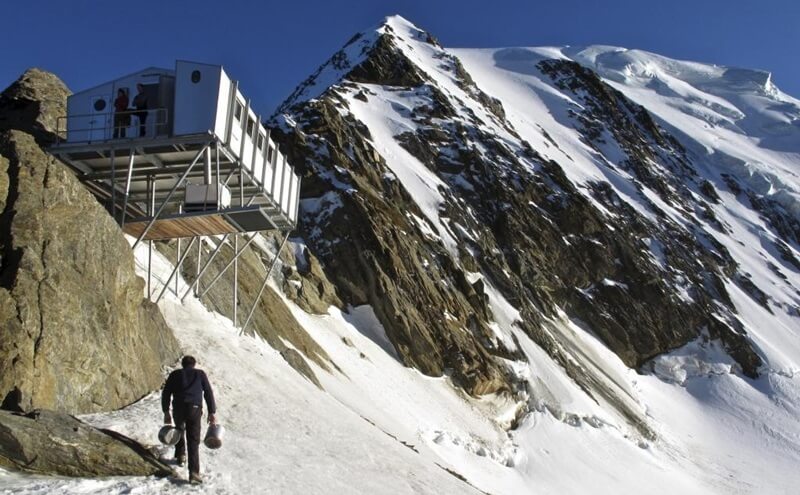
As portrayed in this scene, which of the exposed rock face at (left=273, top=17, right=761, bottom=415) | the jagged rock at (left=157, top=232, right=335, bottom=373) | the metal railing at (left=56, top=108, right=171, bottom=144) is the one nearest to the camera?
the metal railing at (left=56, top=108, right=171, bottom=144)

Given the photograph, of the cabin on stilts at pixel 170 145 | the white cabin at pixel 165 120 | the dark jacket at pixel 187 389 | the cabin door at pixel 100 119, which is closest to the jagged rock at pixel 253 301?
the cabin on stilts at pixel 170 145

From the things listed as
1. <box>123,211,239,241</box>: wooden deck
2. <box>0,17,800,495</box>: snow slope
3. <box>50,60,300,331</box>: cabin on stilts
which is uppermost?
<box>50,60,300,331</box>: cabin on stilts

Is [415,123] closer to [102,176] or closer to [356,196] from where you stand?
[356,196]

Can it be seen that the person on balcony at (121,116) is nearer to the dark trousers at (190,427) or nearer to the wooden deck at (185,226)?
the wooden deck at (185,226)

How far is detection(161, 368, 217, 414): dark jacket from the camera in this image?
12.1 metres

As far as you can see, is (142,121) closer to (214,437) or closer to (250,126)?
(250,126)

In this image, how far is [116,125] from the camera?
21672 millimetres

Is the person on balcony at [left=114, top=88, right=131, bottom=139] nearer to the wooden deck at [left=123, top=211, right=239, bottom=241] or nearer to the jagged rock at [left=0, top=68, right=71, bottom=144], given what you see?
the wooden deck at [left=123, top=211, right=239, bottom=241]

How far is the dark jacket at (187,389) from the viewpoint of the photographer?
12.1 metres

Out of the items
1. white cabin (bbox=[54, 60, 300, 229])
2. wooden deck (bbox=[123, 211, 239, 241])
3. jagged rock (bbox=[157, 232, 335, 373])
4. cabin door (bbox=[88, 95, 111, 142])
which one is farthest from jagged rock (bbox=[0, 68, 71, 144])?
jagged rock (bbox=[157, 232, 335, 373])

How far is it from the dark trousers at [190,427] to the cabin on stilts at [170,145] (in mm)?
8931

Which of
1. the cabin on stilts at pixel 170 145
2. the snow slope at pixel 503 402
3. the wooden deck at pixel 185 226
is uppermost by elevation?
the cabin on stilts at pixel 170 145

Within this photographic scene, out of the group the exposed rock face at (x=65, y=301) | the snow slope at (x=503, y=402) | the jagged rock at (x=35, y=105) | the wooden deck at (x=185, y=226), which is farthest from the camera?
the jagged rock at (x=35, y=105)

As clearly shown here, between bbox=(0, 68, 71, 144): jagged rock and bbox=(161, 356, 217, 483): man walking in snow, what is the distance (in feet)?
44.7
